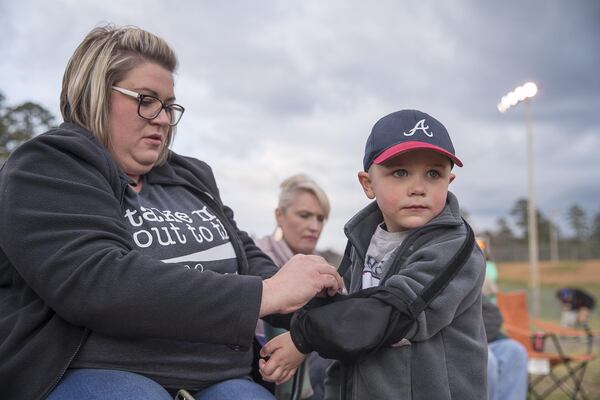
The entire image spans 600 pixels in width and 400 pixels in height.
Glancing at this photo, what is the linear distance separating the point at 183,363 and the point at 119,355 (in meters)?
0.20

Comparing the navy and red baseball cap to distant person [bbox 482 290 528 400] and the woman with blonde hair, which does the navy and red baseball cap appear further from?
distant person [bbox 482 290 528 400]

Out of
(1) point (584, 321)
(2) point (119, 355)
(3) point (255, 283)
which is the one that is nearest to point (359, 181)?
(3) point (255, 283)

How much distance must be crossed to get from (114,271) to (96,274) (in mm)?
43

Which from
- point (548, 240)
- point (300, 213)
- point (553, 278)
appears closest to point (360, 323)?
point (300, 213)

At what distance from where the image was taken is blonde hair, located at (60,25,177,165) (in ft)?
5.90

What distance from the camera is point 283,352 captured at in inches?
68.7

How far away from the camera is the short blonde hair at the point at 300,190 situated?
14.6ft

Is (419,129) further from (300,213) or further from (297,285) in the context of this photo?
(300,213)

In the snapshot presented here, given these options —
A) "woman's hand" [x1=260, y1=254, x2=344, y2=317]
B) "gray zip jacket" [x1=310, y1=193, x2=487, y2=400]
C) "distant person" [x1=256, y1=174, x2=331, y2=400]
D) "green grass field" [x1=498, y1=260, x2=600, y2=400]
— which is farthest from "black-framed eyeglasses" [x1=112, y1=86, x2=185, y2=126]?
"green grass field" [x1=498, y1=260, x2=600, y2=400]

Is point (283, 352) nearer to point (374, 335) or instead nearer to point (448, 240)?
point (374, 335)

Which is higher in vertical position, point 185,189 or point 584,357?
point 185,189

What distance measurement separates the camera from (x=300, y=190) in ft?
14.6

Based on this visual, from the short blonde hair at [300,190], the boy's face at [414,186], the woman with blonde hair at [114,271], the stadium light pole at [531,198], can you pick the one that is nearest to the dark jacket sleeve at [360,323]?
the woman with blonde hair at [114,271]

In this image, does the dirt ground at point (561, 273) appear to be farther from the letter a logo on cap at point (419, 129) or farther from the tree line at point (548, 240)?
the letter a logo on cap at point (419, 129)
